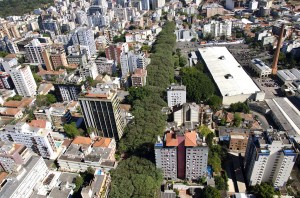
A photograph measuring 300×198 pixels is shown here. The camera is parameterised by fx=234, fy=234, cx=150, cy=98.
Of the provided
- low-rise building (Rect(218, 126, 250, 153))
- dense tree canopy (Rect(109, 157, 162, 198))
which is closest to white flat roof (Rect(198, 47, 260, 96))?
low-rise building (Rect(218, 126, 250, 153))

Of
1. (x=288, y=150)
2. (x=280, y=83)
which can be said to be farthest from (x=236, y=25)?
(x=288, y=150)

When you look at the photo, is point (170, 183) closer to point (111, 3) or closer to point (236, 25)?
point (236, 25)

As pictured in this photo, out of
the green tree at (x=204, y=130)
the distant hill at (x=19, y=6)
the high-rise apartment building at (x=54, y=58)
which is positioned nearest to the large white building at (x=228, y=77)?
the green tree at (x=204, y=130)

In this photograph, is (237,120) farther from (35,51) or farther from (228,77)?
(35,51)

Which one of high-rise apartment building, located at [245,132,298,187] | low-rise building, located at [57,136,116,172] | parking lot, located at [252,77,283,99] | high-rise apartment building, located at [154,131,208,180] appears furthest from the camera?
parking lot, located at [252,77,283,99]

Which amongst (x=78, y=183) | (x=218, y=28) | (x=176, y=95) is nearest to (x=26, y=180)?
(x=78, y=183)

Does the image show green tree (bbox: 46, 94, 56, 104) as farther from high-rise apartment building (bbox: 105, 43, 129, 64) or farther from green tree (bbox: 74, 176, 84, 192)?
green tree (bbox: 74, 176, 84, 192)
